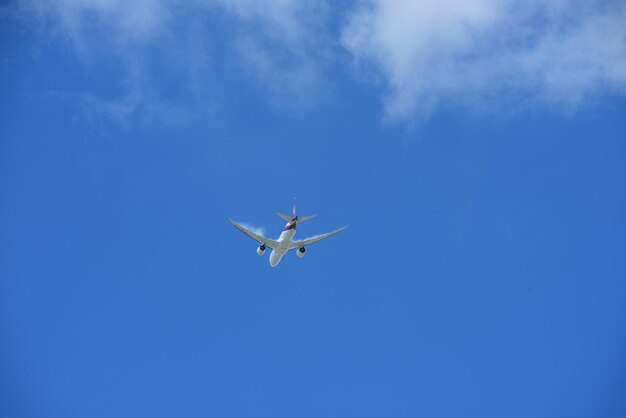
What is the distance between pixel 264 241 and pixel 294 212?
6320 millimetres

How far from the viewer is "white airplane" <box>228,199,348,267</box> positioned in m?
114

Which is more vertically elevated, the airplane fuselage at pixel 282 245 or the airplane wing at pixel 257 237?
the airplane wing at pixel 257 237

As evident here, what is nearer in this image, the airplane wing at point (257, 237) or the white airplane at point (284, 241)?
the white airplane at point (284, 241)

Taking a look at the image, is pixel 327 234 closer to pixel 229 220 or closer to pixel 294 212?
pixel 294 212

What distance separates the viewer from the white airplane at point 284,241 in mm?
114188

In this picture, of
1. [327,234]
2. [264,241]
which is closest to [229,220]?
[264,241]

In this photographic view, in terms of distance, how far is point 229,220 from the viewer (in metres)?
116

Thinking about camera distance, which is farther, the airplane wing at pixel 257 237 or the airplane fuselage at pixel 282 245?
the airplane wing at pixel 257 237

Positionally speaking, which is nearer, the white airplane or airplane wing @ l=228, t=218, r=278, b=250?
the white airplane

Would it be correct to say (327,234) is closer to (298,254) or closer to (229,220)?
(298,254)

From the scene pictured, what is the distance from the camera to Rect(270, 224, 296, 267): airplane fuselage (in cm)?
11444

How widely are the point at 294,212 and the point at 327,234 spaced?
7030mm

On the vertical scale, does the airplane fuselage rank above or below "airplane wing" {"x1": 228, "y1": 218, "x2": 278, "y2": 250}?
below

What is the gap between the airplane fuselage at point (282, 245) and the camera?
114438 mm
